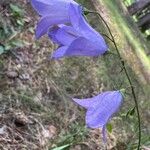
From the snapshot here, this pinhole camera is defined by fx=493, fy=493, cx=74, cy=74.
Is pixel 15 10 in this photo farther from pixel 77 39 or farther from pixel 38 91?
pixel 77 39

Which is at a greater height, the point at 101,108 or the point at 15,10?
the point at 15,10

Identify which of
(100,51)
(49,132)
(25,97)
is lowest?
(49,132)

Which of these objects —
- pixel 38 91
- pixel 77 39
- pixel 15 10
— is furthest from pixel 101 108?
pixel 15 10

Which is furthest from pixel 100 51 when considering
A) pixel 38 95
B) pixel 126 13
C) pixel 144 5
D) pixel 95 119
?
pixel 144 5

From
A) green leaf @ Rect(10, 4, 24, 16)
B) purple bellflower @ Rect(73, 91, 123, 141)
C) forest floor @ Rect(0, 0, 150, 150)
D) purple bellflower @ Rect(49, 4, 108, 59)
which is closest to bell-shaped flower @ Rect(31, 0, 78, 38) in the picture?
purple bellflower @ Rect(49, 4, 108, 59)

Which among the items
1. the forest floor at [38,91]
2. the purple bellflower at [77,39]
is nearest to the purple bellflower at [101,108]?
the purple bellflower at [77,39]

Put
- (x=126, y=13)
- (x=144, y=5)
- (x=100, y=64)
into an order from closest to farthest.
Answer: (x=100, y=64) → (x=126, y=13) → (x=144, y=5)

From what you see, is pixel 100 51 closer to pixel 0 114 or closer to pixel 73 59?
pixel 0 114
